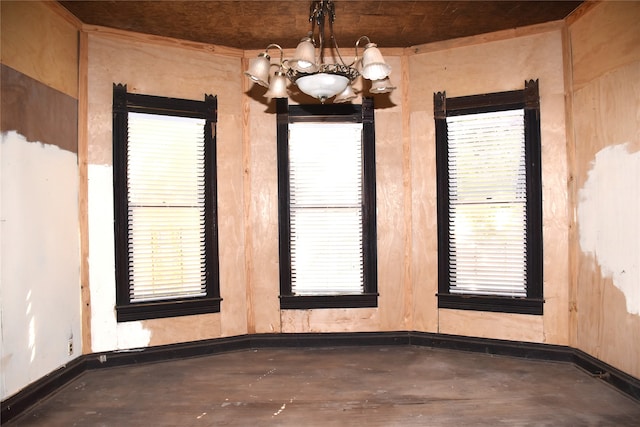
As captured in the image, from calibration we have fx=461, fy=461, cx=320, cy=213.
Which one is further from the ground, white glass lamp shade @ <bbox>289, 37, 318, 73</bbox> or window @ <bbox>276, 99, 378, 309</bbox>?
white glass lamp shade @ <bbox>289, 37, 318, 73</bbox>

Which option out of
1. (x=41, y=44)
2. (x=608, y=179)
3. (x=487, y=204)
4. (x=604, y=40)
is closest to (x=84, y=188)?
(x=41, y=44)

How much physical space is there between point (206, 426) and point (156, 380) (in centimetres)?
103

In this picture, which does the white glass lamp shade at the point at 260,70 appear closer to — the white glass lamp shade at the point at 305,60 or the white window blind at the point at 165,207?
the white glass lamp shade at the point at 305,60

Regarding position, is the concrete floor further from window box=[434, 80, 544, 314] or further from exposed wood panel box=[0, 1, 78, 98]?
exposed wood panel box=[0, 1, 78, 98]

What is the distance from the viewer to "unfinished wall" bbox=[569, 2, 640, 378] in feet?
10.5

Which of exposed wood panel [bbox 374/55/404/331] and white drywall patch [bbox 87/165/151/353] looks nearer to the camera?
white drywall patch [bbox 87/165/151/353]

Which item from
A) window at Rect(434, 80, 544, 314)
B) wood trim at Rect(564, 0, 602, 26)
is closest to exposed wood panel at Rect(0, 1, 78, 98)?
window at Rect(434, 80, 544, 314)

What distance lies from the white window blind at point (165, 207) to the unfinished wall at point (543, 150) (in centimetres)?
208

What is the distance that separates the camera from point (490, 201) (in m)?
4.21

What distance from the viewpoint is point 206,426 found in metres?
2.83

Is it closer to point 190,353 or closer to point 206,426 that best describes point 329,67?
point 206,426

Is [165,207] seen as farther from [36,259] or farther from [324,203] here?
[324,203]

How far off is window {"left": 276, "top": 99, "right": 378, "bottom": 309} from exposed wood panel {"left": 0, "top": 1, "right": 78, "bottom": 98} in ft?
5.98

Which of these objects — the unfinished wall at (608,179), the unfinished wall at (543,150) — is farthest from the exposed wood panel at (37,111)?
the unfinished wall at (608,179)
